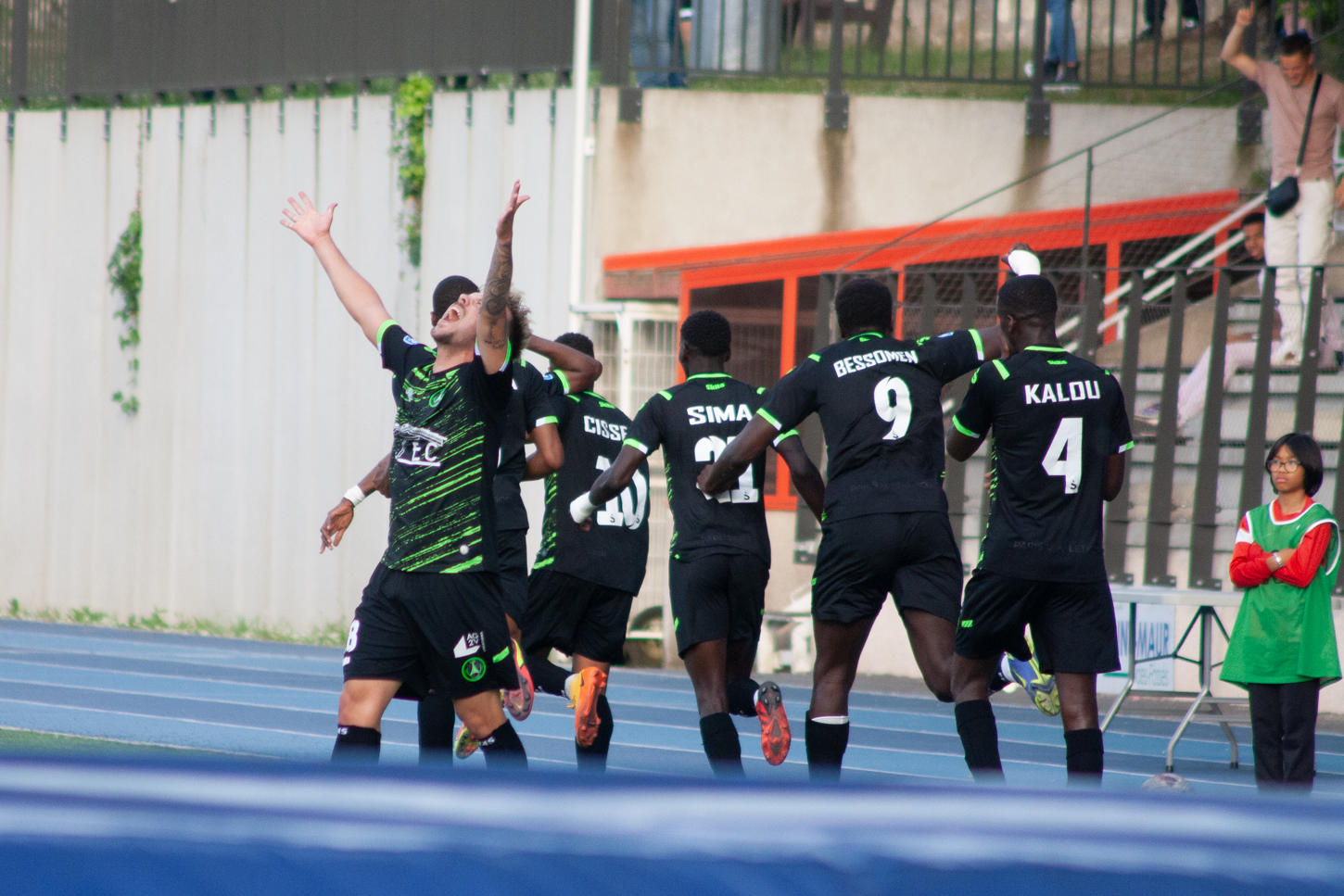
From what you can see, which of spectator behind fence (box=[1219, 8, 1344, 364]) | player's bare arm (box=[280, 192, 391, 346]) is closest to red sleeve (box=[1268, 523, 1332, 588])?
player's bare arm (box=[280, 192, 391, 346])

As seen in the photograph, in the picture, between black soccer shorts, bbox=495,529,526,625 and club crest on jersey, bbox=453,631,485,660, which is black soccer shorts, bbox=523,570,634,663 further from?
club crest on jersey, bbox=453,631,485,660

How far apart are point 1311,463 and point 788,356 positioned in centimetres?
753

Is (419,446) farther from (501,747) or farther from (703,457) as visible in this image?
(703,457)

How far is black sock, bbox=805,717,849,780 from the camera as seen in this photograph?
685 cm

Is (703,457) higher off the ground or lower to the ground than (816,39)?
lower

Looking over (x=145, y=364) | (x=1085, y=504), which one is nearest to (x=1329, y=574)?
(x=1085, y=504)

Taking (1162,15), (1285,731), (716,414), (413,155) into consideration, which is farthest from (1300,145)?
(716,414)

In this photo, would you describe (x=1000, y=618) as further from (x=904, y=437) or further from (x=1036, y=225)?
(x=1036, y=225)

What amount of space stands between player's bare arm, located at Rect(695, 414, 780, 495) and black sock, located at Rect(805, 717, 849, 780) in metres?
0.97

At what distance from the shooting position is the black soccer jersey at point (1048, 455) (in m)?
6.54

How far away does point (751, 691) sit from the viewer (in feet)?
25.2

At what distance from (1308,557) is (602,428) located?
3217mm

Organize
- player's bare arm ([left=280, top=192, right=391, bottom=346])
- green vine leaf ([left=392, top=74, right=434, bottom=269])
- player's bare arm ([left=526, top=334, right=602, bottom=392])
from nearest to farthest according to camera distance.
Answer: player's bare arm ([left=280, top=192, right=391, bottom=346])
player's bare arm ([left=526, top=334, right=602, bottom=392])
green vine leaf ([left=392, top=74, right=434, bottom=269])

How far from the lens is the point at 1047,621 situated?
6562mm
